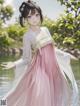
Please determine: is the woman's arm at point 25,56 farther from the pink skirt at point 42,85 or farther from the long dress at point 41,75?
the pink skirt at point 42,85

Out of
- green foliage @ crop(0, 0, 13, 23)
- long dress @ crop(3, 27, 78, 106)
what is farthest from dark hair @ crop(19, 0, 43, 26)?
green foliage @ crop(0, 0, 13, 23)

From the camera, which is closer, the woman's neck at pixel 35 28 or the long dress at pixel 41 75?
the long dress at pixel 41 75

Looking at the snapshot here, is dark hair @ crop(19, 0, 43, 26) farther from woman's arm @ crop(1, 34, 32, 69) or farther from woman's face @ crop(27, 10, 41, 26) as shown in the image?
woman's arm @ crop(1, 34, 32, 69)

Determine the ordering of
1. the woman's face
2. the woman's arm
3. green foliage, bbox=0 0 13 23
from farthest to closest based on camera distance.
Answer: green foliage, bbox=0 0 13 23, the woman's face, the woman's arm

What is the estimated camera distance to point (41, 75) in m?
7.49

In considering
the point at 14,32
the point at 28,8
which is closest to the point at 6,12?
the point at 14,32

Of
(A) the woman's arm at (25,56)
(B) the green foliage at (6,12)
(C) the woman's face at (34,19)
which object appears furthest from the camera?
(B) the green foliage at (6,12)

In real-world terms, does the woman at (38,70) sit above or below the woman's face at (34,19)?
below

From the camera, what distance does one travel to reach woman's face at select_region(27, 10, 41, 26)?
7496mm

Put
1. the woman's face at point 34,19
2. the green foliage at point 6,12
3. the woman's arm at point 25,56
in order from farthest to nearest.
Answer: the green foliage at point 6,12 < the woman's face at point 34,19 < the woman's arm at point 25,56

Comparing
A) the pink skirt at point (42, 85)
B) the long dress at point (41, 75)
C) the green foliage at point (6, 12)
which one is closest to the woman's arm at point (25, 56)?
the long dress at point (41, 75)

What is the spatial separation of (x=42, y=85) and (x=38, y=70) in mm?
224

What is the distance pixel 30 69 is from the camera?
7.51m

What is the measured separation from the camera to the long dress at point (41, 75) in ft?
24.4
